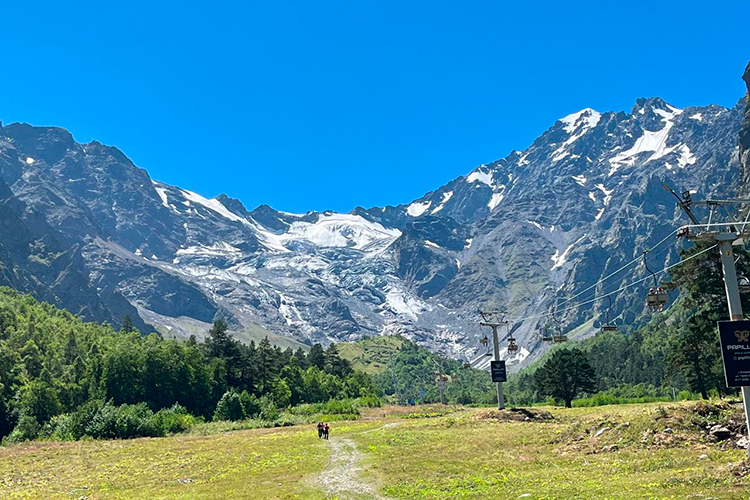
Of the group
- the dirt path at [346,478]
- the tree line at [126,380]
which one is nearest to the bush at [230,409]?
the tree line at [126,380]

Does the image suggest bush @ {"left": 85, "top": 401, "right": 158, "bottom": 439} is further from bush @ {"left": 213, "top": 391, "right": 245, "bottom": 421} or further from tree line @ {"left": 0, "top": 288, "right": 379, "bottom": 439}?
bush @ {"left": 213, "top": 391, "right": 245, "bottom": 421}

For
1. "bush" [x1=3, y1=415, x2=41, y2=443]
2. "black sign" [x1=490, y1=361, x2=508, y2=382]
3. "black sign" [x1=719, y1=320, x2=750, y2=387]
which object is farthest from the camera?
"bush" [x1=3, y1=415, x2=41, y2=443]

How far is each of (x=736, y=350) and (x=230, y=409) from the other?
100001mm

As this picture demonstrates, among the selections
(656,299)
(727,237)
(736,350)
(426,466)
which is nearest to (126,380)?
(426,466)

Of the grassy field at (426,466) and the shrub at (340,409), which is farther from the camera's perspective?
the shrub at (340,409)

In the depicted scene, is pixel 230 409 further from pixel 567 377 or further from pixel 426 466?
pixel 426 466

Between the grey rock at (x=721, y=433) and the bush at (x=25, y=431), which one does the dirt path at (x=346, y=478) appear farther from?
the bush at (x=25, y=431)

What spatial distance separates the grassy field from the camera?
3250cm

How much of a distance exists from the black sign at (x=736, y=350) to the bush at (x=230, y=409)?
98597 mm

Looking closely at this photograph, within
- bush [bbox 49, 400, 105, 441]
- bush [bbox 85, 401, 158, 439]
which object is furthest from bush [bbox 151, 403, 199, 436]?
bush [bbox 49, 400, 105, 441]

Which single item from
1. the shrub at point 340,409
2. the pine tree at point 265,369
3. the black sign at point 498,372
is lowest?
the shrub at point 340,409

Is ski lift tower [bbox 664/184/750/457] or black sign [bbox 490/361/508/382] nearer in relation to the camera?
ski lift tower [bbox 664/184/750/457]

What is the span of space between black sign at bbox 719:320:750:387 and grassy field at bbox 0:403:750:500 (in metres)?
4.28

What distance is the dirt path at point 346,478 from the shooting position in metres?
36.2
